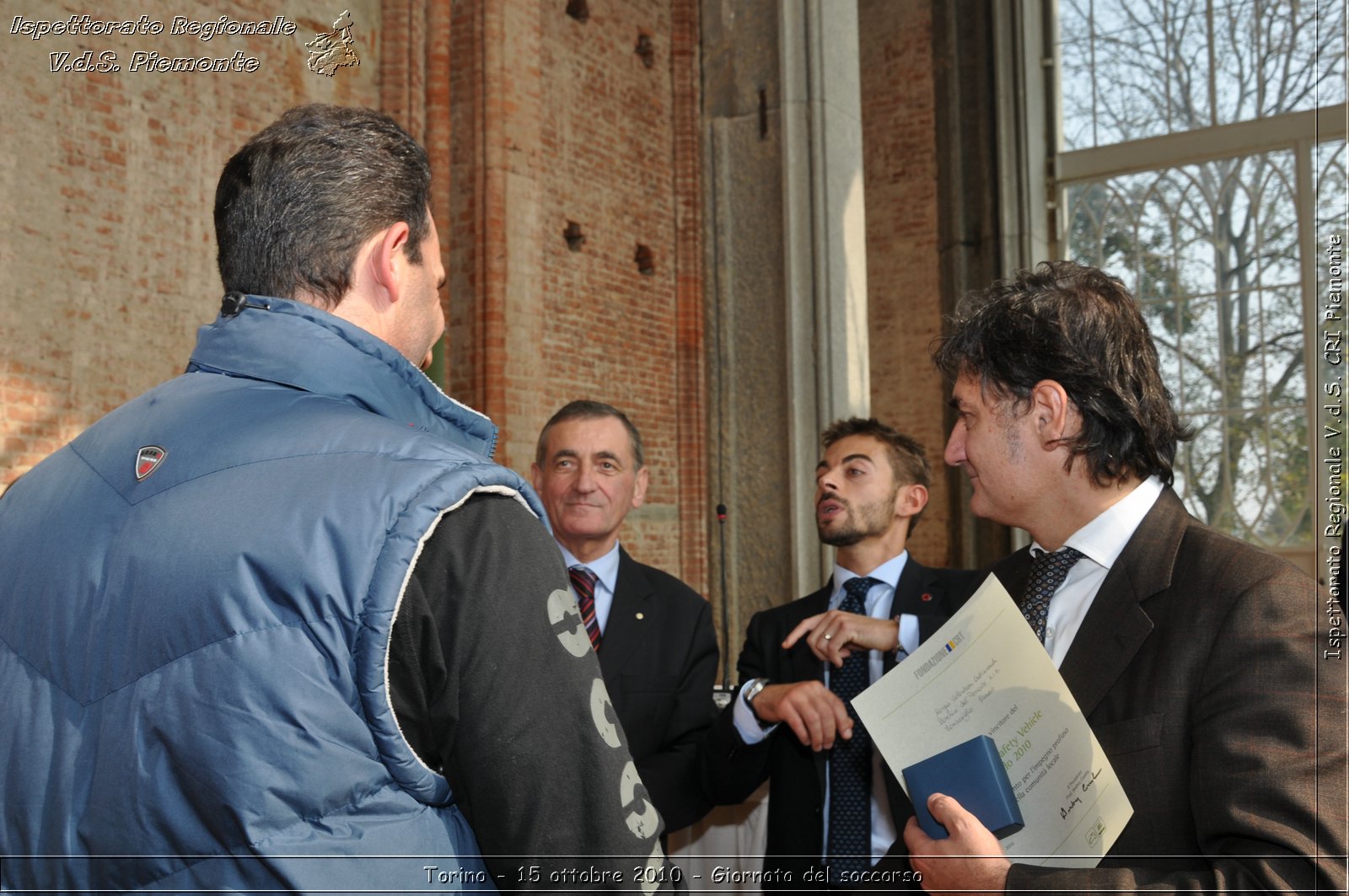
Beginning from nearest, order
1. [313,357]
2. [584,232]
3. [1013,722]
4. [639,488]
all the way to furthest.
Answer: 1. [313,357]
2. [1013,722]
3. [639,488]
4. [584,232]

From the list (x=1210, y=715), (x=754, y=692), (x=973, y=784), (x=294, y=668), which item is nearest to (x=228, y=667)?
(x=294, y=668)

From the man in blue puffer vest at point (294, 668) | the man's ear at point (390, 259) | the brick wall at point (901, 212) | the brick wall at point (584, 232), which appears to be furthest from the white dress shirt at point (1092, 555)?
the brick wall at point (901, 212)

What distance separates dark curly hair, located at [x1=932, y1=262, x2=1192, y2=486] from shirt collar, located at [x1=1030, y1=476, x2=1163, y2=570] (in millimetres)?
43

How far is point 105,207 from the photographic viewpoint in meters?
6.01

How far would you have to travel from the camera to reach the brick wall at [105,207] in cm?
557

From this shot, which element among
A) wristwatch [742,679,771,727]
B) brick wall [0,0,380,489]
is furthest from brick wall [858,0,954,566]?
wristwatch [742,679,771,727]

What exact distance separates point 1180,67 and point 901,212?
→ 341cm

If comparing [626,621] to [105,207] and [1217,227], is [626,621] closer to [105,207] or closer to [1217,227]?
[105,207]

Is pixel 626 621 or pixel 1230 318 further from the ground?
pixel 1230 318

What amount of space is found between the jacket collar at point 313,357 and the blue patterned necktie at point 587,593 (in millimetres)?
2227

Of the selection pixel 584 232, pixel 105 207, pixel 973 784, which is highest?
pixel 584 232

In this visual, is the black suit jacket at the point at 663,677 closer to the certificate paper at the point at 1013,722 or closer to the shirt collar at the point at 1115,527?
the certificate paper at the point at 1013,722

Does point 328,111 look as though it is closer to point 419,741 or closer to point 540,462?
point 419,741

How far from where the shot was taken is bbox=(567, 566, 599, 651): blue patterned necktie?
3607 millimetres
